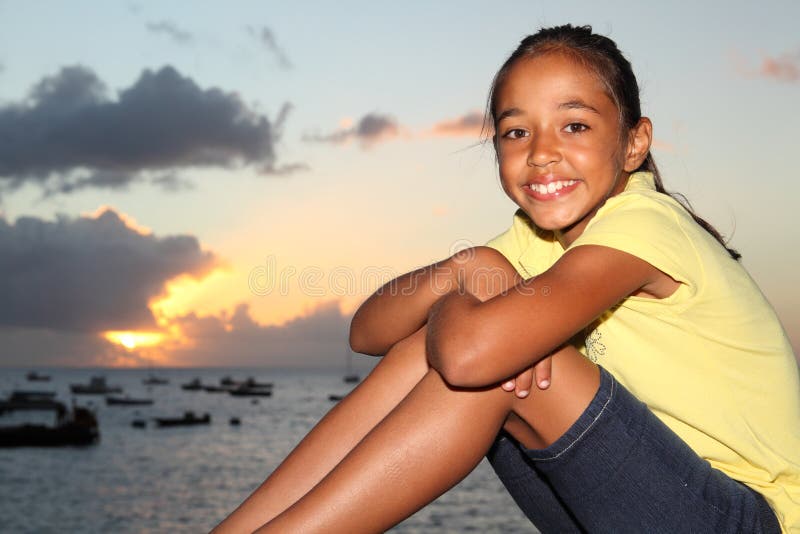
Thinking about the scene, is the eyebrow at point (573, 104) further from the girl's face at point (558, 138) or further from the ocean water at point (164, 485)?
the ocean water at point (164, 485)

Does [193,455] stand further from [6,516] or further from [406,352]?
[406,352]

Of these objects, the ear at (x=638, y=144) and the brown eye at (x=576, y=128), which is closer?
the brown eye at (x=576, y=128)

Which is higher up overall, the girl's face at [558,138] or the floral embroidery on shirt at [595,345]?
the girl's face at [558,138]

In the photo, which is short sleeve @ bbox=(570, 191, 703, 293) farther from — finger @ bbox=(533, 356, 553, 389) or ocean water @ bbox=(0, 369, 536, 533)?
ocean water @ bbox=(0, 369, 536, 533)

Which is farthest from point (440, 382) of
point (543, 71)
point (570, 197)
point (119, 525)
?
point (119, 525)

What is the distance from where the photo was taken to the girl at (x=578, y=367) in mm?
1391

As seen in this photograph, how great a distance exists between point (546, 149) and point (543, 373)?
0.60 meters

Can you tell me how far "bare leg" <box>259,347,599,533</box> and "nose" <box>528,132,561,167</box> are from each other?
1.72 ft

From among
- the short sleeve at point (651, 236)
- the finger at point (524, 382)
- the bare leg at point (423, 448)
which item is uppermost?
the short sleeve at point (651, 236)

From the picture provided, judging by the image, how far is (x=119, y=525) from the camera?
2438cm

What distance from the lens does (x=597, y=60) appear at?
5.75 feet

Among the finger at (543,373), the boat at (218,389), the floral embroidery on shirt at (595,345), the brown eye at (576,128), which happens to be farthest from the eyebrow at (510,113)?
the boat at (218,389)

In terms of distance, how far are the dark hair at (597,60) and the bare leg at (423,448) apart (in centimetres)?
69

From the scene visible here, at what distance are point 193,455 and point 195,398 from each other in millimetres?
45716
